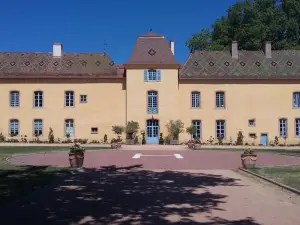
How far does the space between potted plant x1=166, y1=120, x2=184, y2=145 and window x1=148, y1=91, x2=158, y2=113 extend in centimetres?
169

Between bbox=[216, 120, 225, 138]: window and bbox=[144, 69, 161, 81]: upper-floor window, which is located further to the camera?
bbox=[216, 120, 225, 138]: window

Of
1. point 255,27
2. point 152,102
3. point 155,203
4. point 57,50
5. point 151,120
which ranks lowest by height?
point 155,203

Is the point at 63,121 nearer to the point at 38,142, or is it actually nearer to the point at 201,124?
the point at 38,142

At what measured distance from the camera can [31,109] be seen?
112ft

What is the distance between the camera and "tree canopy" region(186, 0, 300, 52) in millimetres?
43594

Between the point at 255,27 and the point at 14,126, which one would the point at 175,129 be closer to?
the point at 14,126

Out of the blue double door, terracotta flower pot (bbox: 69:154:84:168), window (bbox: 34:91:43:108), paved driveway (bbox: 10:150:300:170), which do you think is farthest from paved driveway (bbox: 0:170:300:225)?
window (bbox: 34:91:43:108)

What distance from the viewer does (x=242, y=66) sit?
116 feet

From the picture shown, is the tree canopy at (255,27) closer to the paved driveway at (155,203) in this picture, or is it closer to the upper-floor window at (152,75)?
the upper-floor window at (152,75)

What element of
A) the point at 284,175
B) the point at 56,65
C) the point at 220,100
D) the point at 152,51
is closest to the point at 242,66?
the point at 220,100

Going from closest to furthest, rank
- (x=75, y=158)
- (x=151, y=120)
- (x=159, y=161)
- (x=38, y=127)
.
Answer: (x=75, y=158) < (x=159, y=161) < (x=151, y=120) < (x=38, y=127)

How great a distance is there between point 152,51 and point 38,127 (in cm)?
1119

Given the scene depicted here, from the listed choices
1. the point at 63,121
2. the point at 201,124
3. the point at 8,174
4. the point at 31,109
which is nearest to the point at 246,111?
the point at 201,124

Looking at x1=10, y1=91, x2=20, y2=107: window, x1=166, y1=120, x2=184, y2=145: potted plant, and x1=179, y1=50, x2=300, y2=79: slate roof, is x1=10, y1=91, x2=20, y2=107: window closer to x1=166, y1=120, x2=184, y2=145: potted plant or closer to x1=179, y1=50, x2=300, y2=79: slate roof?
x1=166, y1=120, x2=184, y2=145: potted plant
